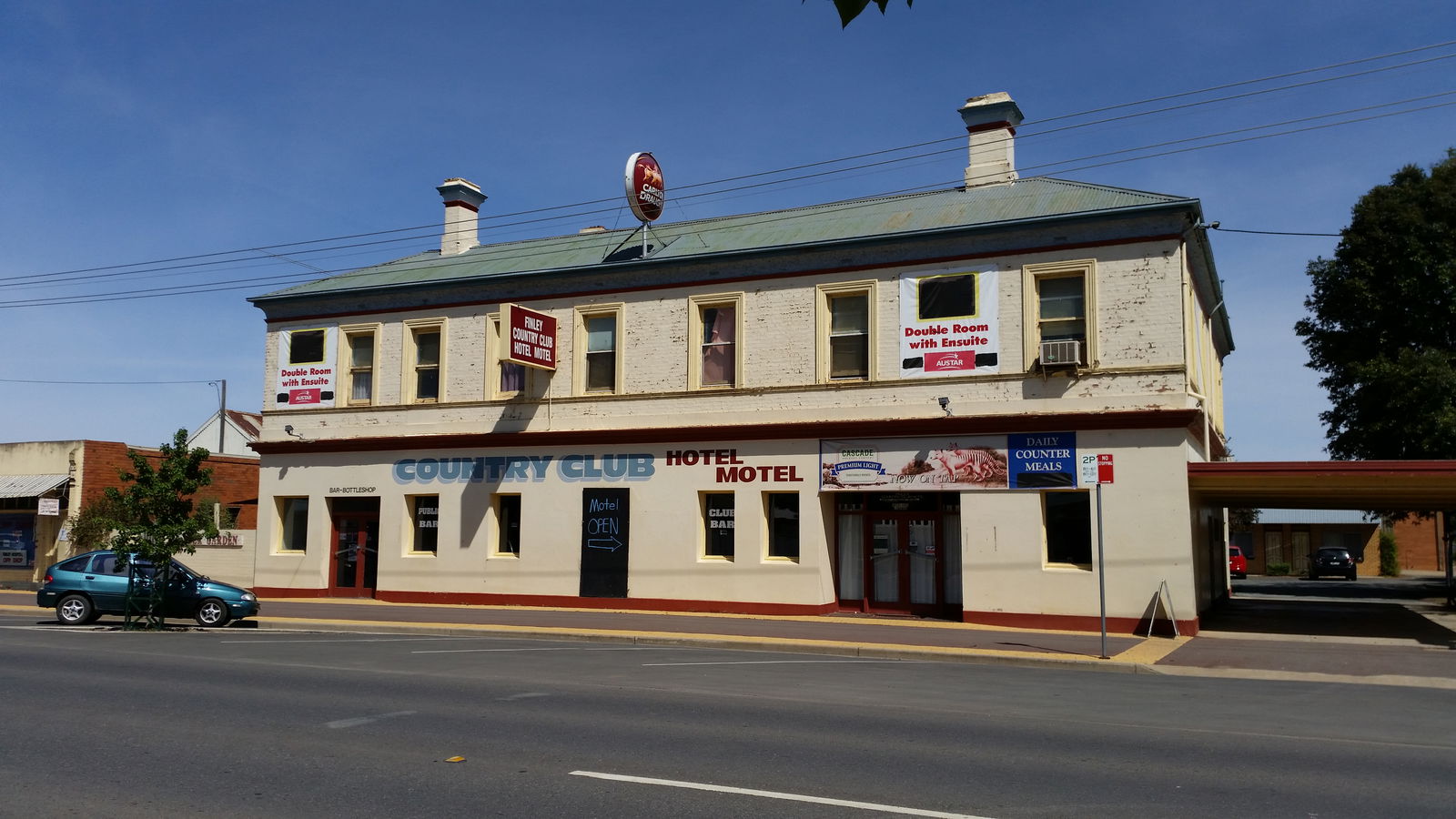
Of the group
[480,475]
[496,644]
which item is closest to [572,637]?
[496,644]

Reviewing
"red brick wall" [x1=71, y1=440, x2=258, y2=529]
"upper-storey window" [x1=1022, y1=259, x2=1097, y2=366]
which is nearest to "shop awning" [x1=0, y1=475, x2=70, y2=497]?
"red brick wall" [x1=71, y1=440, x2=258, y2=529]

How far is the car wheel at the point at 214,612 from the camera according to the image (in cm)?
2091

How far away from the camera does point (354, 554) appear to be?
88.7 ft

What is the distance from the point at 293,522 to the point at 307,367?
3983mm

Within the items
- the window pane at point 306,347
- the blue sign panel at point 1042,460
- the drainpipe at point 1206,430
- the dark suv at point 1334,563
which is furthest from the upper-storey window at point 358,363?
the dark suv at point 1334,563

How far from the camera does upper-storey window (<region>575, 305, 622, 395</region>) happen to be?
24.4 m

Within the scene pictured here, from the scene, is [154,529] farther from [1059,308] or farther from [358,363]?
[1059,308]

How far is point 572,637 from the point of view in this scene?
18906mm

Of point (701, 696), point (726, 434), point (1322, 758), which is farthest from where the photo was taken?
point (726, 434)

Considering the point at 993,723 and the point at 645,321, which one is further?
the point at 645,321

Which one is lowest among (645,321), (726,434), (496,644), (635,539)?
(496,644)

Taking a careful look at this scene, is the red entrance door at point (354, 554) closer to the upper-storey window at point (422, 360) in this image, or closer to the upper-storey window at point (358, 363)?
the upper-storey window at point (358, 363)

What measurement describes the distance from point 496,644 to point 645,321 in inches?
334

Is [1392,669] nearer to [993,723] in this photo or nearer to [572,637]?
[993,723]
